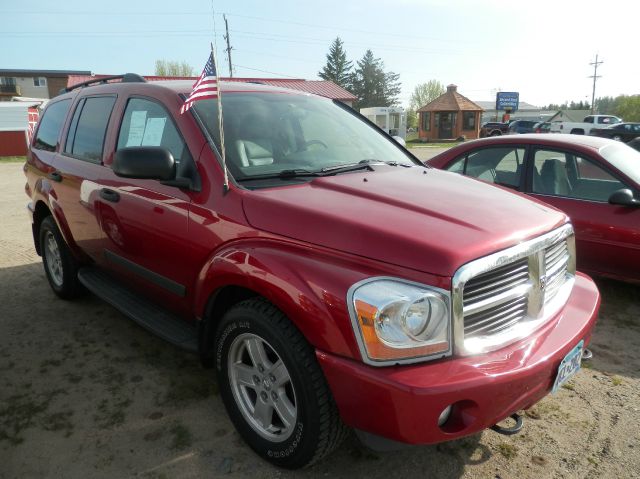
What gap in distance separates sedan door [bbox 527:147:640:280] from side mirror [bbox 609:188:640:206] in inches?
2.8

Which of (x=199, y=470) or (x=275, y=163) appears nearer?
(x=199, y=470)

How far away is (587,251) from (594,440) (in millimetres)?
2251

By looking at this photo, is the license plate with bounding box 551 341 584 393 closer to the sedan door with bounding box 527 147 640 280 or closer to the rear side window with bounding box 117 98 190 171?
the rear side window with bounding box 117 98 190 171

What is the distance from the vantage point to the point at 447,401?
1.76 meters

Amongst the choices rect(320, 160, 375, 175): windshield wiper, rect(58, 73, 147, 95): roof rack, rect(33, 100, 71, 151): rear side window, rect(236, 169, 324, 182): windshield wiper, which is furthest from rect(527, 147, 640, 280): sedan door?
rect(33, 100, 71, 151): rear side window

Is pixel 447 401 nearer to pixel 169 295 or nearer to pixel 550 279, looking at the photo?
pixel 550 279

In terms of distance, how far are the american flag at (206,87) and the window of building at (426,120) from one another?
4952 centimetres

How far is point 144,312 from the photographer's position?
318 cm

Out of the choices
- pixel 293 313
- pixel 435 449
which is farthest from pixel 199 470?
pixel 435 449

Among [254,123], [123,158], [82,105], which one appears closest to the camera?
[123,158]

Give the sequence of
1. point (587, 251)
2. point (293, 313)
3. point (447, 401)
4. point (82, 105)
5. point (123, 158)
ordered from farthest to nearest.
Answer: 1. point (587, 251)
2. point (82, 105)
3. point (123, 158)
4. point (293, 313)
5. point (447, 401)

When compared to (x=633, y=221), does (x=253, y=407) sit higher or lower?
lower

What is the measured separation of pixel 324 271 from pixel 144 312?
1720 millimetres

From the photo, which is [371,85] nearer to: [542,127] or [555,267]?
[542,127]
